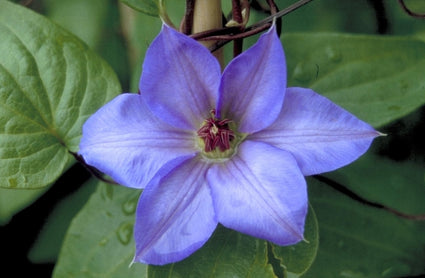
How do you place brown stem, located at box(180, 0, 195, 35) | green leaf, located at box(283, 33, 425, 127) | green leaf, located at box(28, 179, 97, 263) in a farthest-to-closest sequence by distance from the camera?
green leaf, located at box(28, 179, 97, 263), green leaf, located at box(283, 33, 425, 127), brown stem, located at box(180, 0, 195, 35)

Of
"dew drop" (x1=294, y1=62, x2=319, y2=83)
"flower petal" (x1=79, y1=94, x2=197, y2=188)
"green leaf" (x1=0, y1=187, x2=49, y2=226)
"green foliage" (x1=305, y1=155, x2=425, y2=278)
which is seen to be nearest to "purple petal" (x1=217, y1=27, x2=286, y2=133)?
"flower petal" (x1=79, y1=94, x2=197, y2=188)

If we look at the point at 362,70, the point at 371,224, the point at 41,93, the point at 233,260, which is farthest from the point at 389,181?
the point at 41,93

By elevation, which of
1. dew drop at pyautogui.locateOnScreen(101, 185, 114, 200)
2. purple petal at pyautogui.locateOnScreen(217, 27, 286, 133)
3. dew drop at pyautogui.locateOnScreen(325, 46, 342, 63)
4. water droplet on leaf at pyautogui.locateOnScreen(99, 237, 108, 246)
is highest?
purple petal at pyautogui.locateOnScreen(217, 27, 286, 133)

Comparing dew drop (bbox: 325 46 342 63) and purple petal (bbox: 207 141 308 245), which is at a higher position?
dew drop (bbox: 325 46 342 63)

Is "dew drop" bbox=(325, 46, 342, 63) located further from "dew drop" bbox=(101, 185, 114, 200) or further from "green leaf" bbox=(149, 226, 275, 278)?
"dew drop" bbox=(101, 185, 114, 200)

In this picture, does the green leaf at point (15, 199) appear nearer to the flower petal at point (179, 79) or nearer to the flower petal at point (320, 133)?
the flower petal at point (179, 79)

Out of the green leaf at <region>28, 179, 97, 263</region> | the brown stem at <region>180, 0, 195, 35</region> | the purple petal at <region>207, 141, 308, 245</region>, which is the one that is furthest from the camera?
the green leaf at <region>28, 179, 97, 263</region>

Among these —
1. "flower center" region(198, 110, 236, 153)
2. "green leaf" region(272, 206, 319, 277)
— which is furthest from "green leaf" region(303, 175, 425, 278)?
"flower center" region(198, 110, 236, 153)

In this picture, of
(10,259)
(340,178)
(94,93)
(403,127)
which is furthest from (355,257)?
(10,259)

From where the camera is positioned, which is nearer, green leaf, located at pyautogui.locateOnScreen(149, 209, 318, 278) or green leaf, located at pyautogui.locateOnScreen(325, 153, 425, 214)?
→ green leaf, located at pyautogui.locateOnScreen(149, 209, 318, 278)
